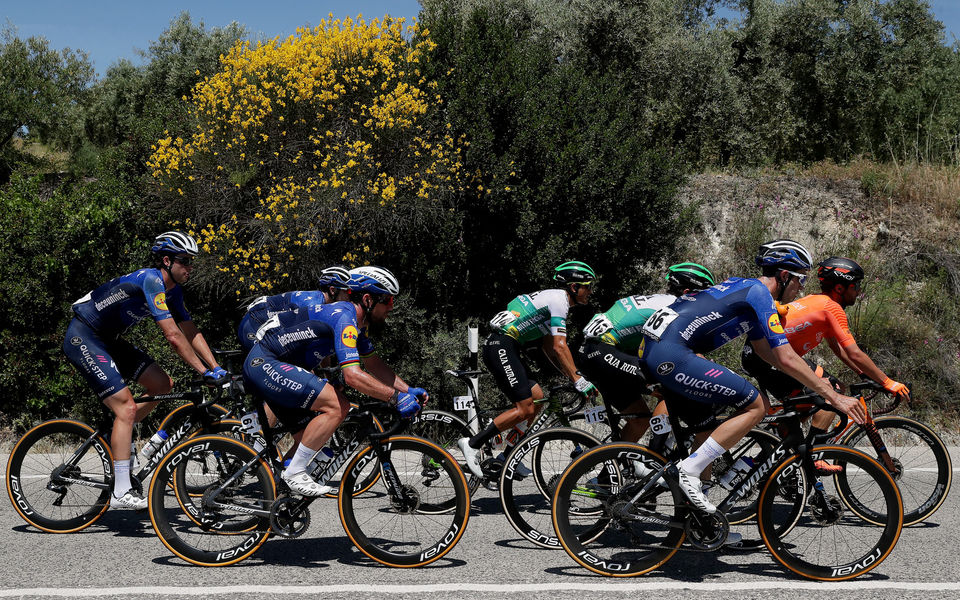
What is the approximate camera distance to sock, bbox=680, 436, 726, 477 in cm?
468

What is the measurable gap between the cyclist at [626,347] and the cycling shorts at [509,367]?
0.47 metres

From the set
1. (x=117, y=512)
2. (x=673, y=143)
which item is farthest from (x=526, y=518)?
(x=673, y=143)

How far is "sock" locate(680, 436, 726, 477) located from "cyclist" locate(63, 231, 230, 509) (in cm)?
329

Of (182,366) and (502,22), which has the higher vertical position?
(502,22)

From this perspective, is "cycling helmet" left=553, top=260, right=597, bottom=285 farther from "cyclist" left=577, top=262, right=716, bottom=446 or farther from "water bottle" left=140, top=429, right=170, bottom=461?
"water bottle" left=140, top=429, right=170, bottom=461

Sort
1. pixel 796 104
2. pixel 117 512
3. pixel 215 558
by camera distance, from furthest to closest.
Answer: pixel 796 104 < pixel 117 512 < pixel 215 558

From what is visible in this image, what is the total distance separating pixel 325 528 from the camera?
5910 mm

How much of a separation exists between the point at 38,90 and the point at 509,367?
2132 centimetres

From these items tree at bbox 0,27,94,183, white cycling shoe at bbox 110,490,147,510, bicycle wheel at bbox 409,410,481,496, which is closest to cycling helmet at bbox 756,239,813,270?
bicycle wheel at bbox 409,410,481,496

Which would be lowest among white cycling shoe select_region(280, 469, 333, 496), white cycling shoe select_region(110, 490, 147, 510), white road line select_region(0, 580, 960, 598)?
white road line select_region(0, 580, 960, 598)

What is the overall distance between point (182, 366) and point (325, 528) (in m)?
5.36

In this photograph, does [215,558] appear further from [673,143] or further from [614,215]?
[673,143]

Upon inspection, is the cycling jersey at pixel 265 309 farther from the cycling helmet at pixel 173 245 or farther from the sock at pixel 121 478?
the sock at pixel 121 478

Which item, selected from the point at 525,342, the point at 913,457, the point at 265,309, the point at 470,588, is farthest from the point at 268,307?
the point at 913,457
